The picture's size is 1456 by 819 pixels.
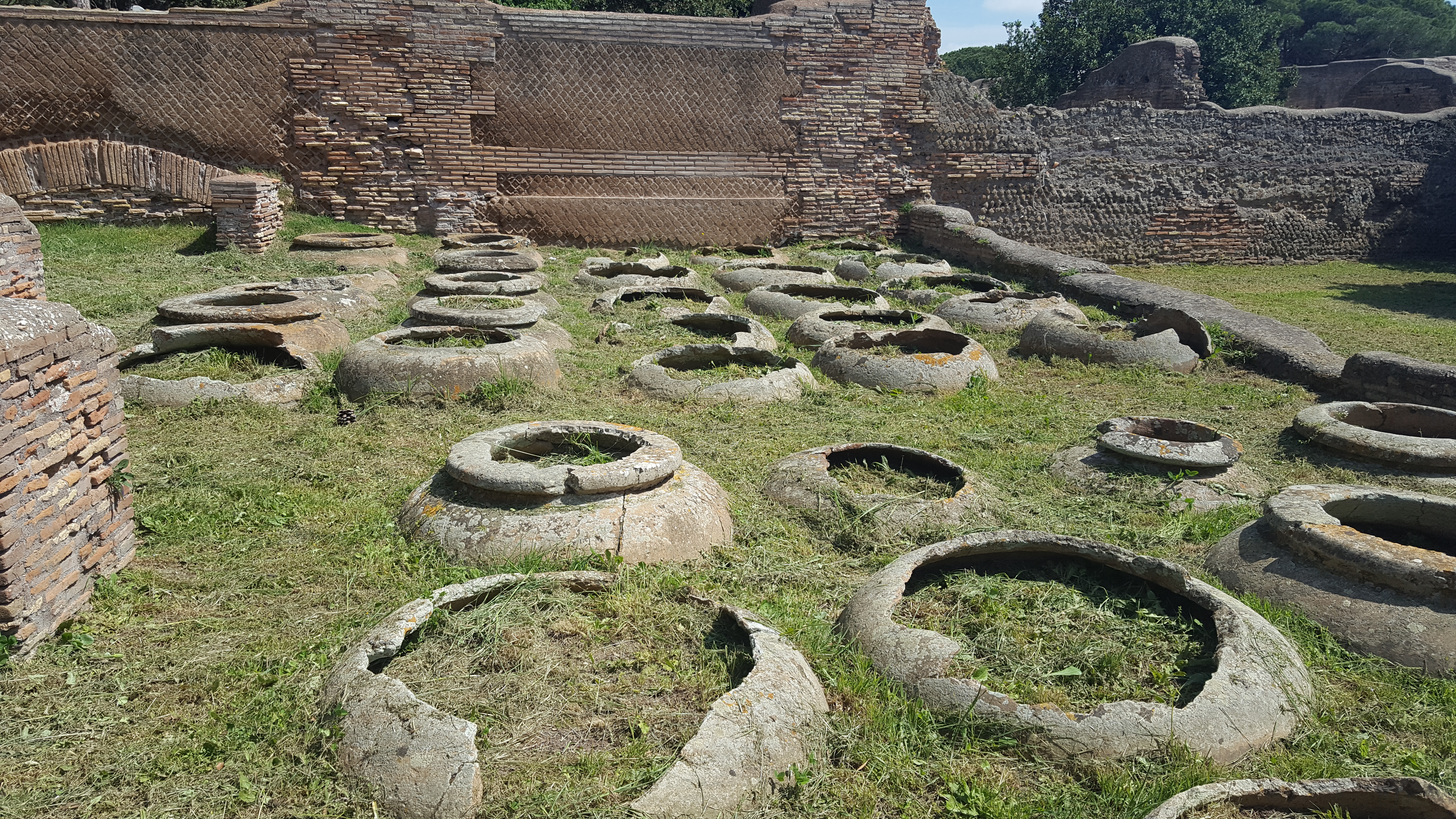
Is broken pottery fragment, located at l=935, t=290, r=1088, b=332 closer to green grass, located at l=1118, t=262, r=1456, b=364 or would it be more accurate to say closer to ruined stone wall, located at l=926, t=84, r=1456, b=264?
green grass, located at l=1118, t=262, r=1456, b=364

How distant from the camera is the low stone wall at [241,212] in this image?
1227 centimetres

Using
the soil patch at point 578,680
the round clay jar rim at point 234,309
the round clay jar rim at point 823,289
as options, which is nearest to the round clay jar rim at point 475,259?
the round clay jar rim at point 234,309

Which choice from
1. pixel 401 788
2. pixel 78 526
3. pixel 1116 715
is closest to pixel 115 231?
pixel 78 526

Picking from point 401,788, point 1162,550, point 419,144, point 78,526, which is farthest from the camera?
point 419,144

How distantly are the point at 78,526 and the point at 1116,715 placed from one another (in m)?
3.86

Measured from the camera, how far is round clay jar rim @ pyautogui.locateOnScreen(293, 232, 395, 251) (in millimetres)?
12547

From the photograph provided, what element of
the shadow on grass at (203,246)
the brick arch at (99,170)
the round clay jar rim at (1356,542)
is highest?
the brick arch at (99,170)

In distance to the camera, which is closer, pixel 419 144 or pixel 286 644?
pixel 286 644

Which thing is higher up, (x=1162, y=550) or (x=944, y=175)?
(x=944, y=175)

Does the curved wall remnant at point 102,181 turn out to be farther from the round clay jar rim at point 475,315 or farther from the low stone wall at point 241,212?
the round clay jar rim at point 475,315

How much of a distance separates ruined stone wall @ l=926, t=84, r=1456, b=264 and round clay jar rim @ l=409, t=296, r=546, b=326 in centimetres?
1073

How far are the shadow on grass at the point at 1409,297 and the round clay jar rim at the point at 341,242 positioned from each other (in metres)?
12.8

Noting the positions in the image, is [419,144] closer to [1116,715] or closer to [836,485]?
[836,485]

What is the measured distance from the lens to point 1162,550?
484cm
